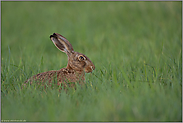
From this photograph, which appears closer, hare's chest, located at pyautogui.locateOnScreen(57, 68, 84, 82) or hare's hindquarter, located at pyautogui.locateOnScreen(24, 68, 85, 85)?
hare's hindquarter, located at pyautogui.locateOnScreen(24, 68, 85, 85)

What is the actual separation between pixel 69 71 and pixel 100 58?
1.78m

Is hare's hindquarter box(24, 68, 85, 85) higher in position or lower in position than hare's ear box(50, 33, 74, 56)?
lower

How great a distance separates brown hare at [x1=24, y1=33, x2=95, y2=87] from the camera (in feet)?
14.1

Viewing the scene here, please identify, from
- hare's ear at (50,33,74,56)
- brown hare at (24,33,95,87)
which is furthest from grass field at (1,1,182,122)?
hare's ear at (50,33,74,56)

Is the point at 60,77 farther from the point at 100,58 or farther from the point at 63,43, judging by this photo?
the point at 100,58

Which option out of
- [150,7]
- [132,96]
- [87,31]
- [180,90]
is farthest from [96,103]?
[150,7]

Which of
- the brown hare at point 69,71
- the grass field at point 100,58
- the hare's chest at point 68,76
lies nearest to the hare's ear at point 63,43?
the brown hare at point 69,71

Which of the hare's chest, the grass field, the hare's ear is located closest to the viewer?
the grass field

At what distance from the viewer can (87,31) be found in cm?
929

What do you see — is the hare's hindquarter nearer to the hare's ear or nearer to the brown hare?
the brown hare

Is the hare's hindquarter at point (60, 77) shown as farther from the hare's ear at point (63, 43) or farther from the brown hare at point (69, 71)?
the hare's ear at point (63, 43)

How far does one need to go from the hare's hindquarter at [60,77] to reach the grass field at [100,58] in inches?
10.7

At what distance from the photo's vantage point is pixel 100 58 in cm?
629

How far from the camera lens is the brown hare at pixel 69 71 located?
4301mm
